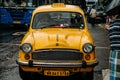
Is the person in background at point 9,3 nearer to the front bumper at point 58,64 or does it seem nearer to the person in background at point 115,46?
the front bumper at point 58,64

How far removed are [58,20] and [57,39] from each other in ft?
4.95

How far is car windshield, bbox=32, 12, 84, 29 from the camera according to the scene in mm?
10211

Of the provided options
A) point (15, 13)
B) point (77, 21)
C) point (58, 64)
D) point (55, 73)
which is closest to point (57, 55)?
point (58, 64)

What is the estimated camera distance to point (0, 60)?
1255cm

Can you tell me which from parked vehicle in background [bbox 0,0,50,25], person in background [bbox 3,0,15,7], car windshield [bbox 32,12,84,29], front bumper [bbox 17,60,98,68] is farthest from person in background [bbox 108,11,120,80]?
person in background [bbox 3,0,15,7]

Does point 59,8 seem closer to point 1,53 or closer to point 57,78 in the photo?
point 57,78

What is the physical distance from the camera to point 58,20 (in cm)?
1028

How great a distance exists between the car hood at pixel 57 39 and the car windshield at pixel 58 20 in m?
0.59

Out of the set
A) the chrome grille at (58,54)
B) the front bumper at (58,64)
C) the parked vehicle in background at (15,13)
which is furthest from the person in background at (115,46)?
the parked vehicle in background at (15,13)

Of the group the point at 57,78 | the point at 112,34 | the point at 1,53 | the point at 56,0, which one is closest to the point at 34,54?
the point at 57,78

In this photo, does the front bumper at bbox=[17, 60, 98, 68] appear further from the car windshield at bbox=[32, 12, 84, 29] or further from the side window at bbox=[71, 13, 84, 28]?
the side window at bbox=[71, 13, 84, 28]

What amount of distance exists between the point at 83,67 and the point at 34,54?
3.73 feet

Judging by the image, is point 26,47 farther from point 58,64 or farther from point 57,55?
point 58,64

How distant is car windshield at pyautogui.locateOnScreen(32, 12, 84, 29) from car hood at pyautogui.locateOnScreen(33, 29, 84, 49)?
0.59 m
